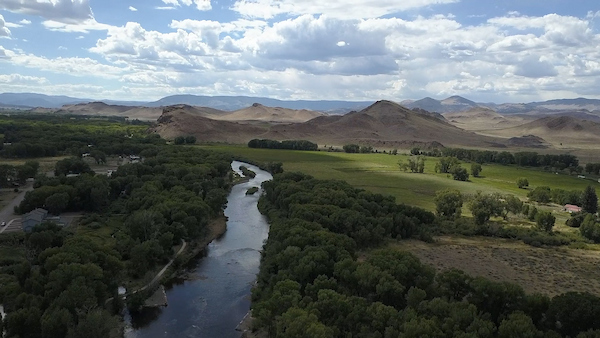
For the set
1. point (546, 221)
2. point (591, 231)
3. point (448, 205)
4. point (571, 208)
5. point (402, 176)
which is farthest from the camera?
point (402, 176)

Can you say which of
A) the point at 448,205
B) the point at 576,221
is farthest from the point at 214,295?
the point at 576,221

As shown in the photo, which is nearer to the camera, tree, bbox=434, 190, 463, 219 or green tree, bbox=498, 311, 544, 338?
green tree, bbox=498, 311, 544, 338

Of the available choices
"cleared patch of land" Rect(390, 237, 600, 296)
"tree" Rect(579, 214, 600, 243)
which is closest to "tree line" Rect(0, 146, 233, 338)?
"cleared patch of land" Rect(390, 237, 600, 296)

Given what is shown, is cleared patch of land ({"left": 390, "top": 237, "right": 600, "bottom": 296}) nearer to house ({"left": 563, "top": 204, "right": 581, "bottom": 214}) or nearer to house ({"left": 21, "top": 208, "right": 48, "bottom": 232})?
house ({"left": 563, "top": 204, "right": 581, "bottom": 214})

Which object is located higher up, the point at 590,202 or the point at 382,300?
the point at 590,202

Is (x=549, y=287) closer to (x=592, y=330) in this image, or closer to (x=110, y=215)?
(x=592, y=330)

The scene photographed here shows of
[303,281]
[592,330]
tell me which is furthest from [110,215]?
[592,330]

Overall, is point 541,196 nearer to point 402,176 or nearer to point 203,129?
point 402,176

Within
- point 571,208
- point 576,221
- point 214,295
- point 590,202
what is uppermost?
point 590,202
